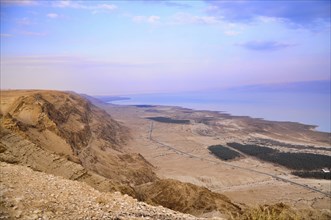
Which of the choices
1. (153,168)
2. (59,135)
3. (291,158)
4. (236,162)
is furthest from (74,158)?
(291,158)

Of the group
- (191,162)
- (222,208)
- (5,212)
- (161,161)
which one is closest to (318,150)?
(191,162)

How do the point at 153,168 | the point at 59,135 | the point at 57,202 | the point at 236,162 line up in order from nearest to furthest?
the point at 57,202 < the point at 59,135 < the point at 153,168 < the point at 236,162

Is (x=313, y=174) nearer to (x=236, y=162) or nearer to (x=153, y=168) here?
(x=236, y=162)

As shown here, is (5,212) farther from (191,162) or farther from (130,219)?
(191,162)

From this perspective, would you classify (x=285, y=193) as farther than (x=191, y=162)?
No

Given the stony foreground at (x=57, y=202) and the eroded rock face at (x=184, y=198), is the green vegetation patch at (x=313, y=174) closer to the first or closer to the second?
the eroded rock face at (x=184, y=198)

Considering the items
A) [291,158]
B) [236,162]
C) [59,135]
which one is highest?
[59,135]
